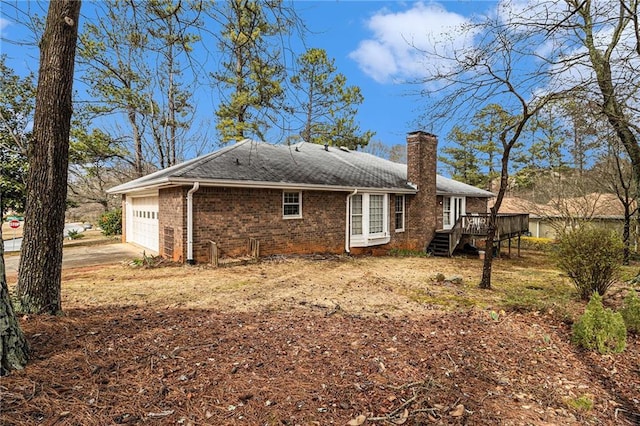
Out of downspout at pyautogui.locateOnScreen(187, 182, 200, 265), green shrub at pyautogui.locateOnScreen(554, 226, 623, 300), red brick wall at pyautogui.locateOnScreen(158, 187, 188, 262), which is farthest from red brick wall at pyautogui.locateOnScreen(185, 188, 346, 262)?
green shrub at pyautogui.locateOnScreen(554, 226, 623, 300)

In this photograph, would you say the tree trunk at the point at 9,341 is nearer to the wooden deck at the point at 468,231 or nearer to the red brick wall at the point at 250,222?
the red brick wall at the point at 250,222

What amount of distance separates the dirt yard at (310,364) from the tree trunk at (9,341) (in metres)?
0.11

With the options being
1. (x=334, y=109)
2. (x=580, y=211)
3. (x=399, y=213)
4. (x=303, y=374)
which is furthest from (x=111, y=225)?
(x=580, y=211)

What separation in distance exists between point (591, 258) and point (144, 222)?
14.3 metres

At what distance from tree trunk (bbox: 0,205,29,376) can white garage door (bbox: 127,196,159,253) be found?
9183mm

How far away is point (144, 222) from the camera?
13031 mm

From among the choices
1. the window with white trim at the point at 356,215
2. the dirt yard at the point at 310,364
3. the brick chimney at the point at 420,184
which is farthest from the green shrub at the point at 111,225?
the brick chimney at the point at 420,184

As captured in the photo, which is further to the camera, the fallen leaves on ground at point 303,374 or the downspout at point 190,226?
the downspout at point 190,226

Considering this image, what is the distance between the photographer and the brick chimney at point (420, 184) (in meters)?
14.7

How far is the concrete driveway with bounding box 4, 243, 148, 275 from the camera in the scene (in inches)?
391

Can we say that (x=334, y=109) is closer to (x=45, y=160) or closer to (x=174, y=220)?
(x=174, y=220)

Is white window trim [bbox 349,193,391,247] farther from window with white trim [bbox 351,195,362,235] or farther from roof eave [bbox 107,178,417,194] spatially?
roof eave [bbox 107,178,417,194]

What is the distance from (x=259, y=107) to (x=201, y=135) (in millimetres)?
21235

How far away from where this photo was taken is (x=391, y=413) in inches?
99.8
